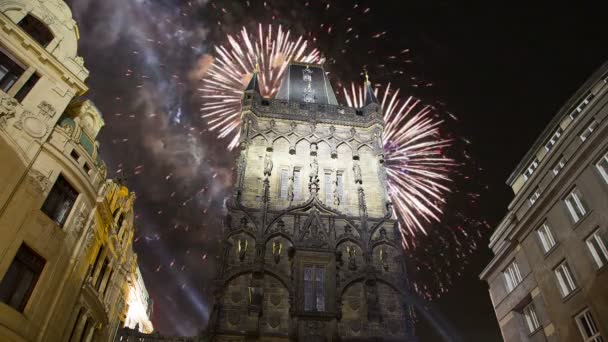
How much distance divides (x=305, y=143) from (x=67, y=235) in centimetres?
1968

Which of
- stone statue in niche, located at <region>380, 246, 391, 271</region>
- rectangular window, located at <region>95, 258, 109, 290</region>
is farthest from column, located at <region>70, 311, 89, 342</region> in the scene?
stone statue in niche, located at <region>380, 246, 391, 271</region>

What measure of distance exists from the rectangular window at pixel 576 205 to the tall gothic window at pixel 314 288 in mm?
14309

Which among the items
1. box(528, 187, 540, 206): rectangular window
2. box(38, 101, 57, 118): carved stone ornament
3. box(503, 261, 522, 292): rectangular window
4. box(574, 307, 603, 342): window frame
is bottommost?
box(574, 307, 603, 342): window frame

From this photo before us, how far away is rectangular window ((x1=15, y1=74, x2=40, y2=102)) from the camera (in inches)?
829

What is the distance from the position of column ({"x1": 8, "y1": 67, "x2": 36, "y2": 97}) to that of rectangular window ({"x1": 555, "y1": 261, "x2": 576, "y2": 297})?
91.1ft

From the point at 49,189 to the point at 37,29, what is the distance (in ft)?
30.0

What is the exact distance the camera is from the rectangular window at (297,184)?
33188mm

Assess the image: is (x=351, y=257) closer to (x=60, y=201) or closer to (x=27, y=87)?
(x=60, y=201)

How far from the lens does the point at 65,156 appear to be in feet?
71.9

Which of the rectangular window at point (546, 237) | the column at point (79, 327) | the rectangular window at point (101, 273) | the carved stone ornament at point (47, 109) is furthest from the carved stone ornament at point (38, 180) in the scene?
the rectangular window at point (546, 237)

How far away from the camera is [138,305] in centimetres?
3791

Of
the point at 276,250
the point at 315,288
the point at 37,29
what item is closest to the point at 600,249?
the point at 315,288

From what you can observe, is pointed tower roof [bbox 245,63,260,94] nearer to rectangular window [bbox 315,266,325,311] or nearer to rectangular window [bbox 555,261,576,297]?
rectangular window [bbox 315,266,325,311]

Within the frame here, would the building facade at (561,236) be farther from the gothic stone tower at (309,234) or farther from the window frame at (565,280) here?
the gothic stone tower at (309,234)
